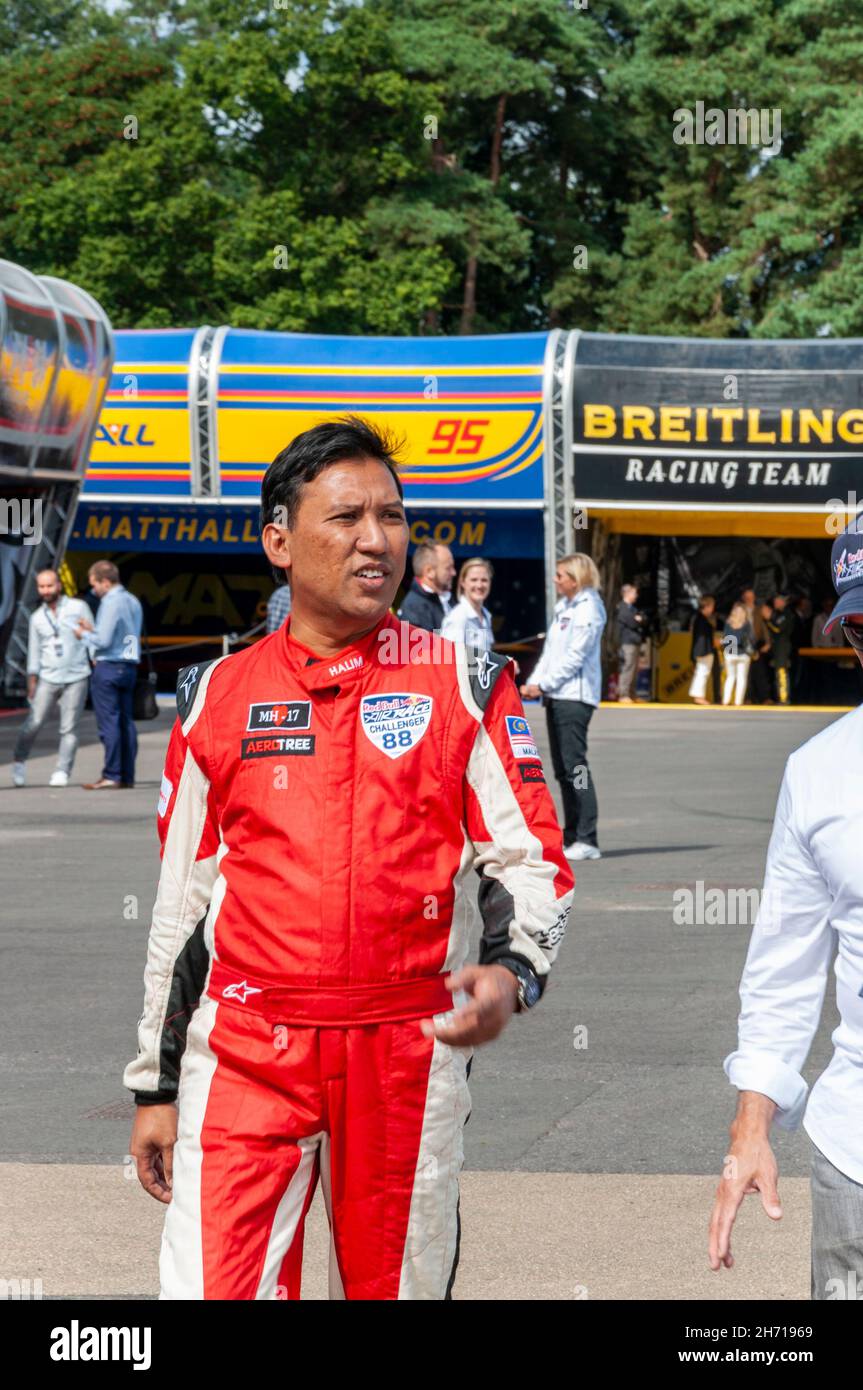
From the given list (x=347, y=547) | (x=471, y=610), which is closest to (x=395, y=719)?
(x=347, y=547)

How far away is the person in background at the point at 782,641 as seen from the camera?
29469 mm

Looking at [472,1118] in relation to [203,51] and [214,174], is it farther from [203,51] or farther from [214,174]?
[214,174]

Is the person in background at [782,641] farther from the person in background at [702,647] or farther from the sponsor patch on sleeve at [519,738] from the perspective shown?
the sponsor patch on sleeve at [519,738]

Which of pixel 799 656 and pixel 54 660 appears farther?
pixel 799 656

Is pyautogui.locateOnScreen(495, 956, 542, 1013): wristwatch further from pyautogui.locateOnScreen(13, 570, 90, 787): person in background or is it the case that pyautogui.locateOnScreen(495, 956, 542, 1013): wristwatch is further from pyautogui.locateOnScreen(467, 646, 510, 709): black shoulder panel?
pyautogui.locateOnScreen(13, 570, 90, 787): person in background

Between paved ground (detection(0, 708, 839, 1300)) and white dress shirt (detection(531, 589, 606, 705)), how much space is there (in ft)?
3.67

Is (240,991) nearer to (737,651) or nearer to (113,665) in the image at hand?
(113,665)

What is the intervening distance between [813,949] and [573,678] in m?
9.52

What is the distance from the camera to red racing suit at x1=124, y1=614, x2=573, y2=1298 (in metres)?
2.91

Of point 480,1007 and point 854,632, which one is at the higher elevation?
point 854,632

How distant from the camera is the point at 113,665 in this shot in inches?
645

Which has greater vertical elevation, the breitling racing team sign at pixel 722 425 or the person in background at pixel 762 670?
the breitling racing team sign at pixel 722 425

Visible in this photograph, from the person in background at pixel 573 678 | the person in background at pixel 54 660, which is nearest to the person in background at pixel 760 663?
the person in background at pixel 54 660

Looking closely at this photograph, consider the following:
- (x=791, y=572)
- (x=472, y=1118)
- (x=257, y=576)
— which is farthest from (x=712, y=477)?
(x=472, y=1118)
